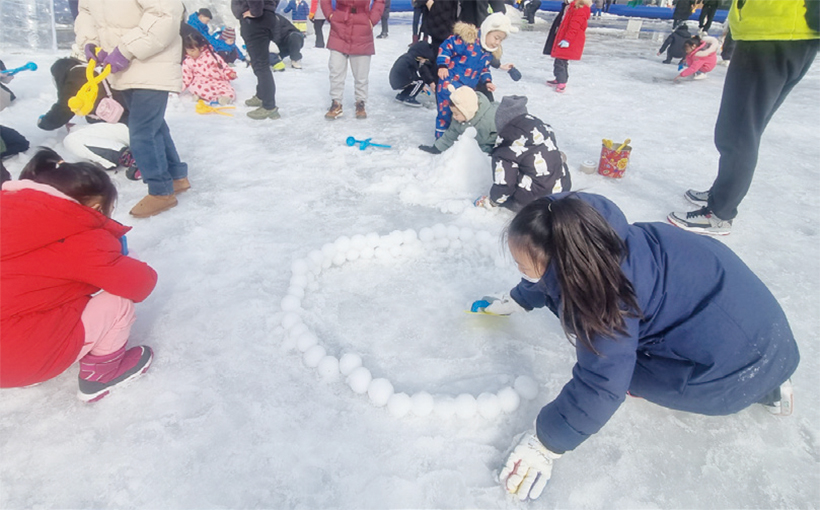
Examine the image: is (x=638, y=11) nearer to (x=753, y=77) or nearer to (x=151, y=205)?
(x=753, y=77)

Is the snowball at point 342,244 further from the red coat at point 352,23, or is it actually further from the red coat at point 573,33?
the red coat at point 573,33

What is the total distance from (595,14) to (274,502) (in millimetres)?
16683

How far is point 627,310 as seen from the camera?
53.4 inches

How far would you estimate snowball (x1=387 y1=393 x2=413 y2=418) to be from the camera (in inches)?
72.7

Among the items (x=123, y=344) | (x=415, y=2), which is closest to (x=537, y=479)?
(x=123, y=344)

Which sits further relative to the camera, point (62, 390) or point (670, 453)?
point (62, 390)

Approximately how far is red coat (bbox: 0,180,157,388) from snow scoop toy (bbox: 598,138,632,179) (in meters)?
3.40

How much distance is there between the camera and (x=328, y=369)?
2.01m

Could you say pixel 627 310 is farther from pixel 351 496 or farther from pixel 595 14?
pixel 595 14

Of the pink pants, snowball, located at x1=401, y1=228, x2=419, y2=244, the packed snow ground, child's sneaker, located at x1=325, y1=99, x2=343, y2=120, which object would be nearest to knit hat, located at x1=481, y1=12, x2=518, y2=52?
the packed snow ground

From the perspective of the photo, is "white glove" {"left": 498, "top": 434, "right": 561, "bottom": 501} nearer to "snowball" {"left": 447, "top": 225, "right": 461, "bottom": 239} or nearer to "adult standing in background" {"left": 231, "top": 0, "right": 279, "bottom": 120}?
"snowball" {"left": 447, "top": 225, "right": 461, "bottom": 239}

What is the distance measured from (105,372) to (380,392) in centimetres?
106

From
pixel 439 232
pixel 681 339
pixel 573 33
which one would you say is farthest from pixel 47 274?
pixel 573 33

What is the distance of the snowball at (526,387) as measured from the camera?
1.92 m
